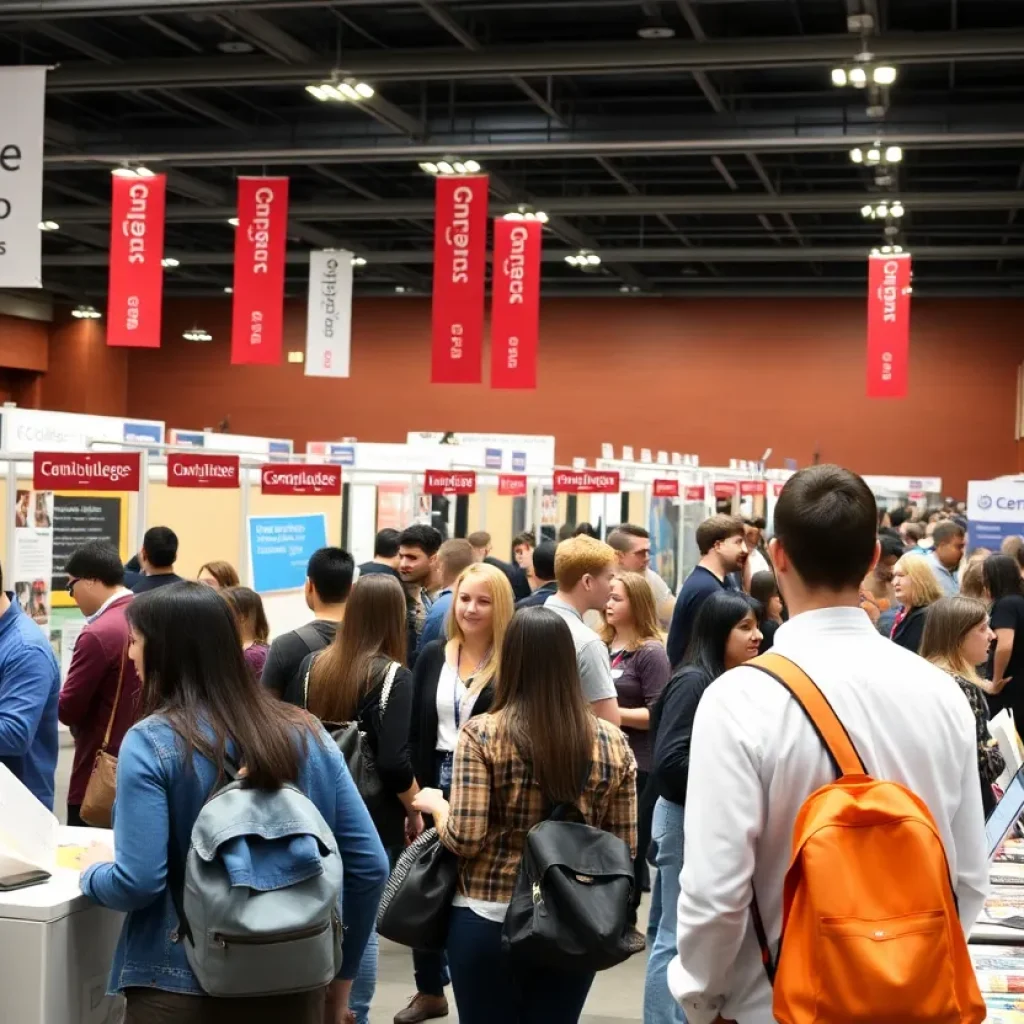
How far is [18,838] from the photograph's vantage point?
2656mm

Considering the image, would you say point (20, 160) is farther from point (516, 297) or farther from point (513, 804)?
point (516, 297)

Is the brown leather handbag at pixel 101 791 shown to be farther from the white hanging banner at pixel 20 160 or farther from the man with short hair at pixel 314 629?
the white hanging banner at pixel 20 160

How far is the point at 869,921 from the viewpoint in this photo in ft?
5.43

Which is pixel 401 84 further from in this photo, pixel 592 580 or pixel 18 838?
pixel 18 838

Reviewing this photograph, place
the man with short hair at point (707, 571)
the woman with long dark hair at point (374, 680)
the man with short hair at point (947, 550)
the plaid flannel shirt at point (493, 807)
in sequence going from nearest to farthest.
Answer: the plaid flannel shirt at point (493, 807), the woman with long dark hair at point (374, 680), the man with short hair at point (707, 571), the man with short hair at point (947, 550)

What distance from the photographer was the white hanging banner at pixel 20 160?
7.69 meters

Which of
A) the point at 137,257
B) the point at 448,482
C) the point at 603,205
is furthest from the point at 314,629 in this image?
the point at 603,205

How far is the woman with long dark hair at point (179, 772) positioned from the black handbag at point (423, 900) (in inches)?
18.1

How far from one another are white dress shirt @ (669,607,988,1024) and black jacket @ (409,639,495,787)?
2.20 m

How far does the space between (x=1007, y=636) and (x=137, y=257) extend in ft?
26.0

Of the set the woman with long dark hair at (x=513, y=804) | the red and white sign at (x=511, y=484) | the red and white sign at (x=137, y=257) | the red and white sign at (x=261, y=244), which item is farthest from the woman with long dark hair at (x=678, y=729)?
the red and white sign at (x=261, y=244)

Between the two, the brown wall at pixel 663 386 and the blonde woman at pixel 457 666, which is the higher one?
the brown wall at pixel 663 386

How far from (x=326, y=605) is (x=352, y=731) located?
70 cm

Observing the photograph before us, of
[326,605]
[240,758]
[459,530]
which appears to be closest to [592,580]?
[326,605]
